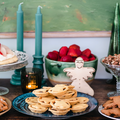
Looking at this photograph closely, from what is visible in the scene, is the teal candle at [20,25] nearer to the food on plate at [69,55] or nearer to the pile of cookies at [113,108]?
the food on plate at [69,55]

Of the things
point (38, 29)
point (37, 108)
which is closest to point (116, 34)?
point (38, 29)

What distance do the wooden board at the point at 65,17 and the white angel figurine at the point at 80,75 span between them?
1.04ft

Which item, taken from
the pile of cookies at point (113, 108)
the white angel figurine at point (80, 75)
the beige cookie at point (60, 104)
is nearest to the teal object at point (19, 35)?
the white angel figurine at point (80, 75)

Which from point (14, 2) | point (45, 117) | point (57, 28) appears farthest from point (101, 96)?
point (14, 2)

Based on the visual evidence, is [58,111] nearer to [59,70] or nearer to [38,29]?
[59,70]

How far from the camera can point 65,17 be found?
108 centimetres

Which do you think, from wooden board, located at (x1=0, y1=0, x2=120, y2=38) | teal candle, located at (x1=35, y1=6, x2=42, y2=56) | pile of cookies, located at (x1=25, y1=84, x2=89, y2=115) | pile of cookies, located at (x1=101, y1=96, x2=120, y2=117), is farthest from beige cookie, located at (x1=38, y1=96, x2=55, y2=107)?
wooden board, located at (x1=0, y1=0, x2=120, y2=38)

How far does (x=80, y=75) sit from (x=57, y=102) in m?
0.26

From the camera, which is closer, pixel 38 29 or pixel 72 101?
pixel 72 101

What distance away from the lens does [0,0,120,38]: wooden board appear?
1071 millimetres

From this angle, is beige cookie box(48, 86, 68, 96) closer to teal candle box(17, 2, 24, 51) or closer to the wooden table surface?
the wooden table surface

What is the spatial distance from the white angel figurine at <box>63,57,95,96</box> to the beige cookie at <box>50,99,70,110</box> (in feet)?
0.72

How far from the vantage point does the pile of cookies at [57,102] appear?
1.98 ft

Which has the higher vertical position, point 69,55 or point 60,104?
point 69,55
